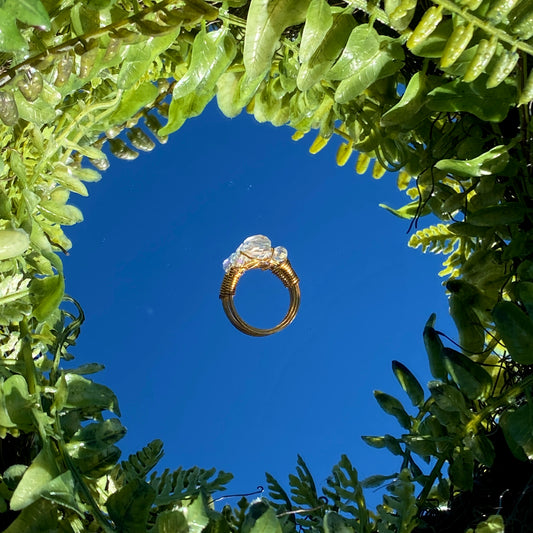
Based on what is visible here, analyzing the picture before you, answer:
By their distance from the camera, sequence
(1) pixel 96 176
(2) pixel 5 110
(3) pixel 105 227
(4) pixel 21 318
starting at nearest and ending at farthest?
(2) pixel 5 110
(4) pixel 21 318
(1) pixel 96 176
(3) pixel 105 227

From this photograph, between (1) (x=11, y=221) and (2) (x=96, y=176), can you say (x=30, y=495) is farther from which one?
(2) (x=96, y=176)

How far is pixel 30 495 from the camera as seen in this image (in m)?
0.35

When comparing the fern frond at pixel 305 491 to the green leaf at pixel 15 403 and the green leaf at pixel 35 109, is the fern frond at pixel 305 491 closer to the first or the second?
the green leaf at pixel 15 403

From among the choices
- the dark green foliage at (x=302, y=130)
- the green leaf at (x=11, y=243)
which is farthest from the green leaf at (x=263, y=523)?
the green leaf at (x=11, y=243)

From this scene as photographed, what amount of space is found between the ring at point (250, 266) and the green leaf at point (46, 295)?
954 millimetres

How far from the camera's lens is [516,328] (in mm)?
430

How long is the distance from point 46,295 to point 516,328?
0.31m

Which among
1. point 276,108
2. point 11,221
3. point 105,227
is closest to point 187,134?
point 105,227

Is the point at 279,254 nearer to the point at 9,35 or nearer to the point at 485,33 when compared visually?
the point at 485,33

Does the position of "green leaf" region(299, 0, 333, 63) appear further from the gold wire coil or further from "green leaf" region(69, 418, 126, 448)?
the gold wire coil

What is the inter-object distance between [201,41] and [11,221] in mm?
176

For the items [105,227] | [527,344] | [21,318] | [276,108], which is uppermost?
[105,227]

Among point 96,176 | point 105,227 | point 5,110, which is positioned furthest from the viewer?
point 105,227

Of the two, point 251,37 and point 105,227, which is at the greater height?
point 105,227
